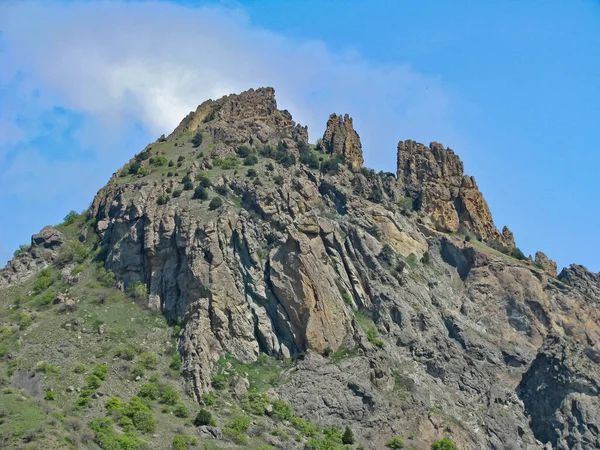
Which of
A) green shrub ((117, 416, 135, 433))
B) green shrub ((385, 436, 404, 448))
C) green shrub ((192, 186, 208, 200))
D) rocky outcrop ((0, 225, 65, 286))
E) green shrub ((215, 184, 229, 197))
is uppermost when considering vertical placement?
green shrub ((215, 184, 229, 197))

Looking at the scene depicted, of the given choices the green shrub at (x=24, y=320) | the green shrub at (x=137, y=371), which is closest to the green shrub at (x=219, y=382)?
the green shrub at (x=137, y=371)

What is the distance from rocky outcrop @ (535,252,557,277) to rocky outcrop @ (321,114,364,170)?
32.7m

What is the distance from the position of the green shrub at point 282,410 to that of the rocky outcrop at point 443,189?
167 ft

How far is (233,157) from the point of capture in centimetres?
11106

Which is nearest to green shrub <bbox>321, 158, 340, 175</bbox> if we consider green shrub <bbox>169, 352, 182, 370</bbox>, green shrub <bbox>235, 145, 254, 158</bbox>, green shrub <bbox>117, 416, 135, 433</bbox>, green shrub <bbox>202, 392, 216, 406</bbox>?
green shrub <bbox>235, 145, 254, 158</bbox>

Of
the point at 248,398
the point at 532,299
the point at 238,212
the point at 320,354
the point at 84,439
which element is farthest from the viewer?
the point at 532,299

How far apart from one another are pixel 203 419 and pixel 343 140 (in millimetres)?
74610

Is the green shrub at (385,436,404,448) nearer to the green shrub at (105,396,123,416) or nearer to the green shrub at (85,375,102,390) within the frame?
the green shrub at (105,396,123,416)

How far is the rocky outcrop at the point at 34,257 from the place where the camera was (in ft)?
320

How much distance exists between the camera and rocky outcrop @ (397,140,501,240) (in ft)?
385

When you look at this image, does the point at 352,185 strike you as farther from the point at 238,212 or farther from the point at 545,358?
the point at 545,358

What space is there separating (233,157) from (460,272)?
1446 inches

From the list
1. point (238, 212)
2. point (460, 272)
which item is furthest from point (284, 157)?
point (460, 272)

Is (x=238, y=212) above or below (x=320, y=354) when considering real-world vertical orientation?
above
